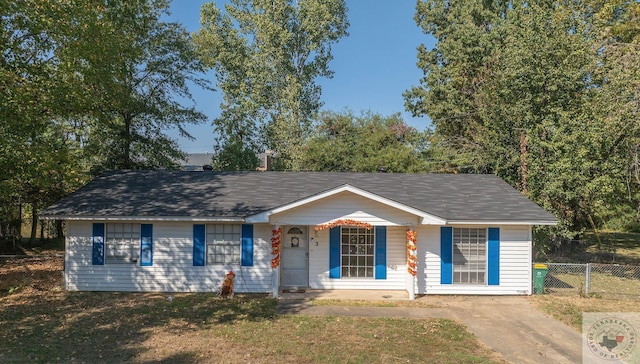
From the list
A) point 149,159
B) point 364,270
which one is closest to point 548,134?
point 364,270

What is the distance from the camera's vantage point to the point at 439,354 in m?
→ 7.98

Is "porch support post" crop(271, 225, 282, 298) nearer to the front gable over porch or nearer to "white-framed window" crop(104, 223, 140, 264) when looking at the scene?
the front gable over porch

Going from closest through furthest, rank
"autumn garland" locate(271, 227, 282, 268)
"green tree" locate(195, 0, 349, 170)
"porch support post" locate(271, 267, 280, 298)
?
1. "porch support post" locate(271, 267, 280, 298)
2. "autumn garland" locate(271, 227, 282, 268)
3. "green tree" locate(195, 0, 349, 170)

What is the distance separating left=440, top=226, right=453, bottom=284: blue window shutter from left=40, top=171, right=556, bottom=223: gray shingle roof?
→ 2.27ft

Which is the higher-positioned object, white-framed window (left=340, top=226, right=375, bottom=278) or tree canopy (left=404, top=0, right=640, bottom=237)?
tree canopy (left=404, top=0, right=640, bottom=237)

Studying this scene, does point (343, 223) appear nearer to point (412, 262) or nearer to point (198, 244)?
point (412, 262)

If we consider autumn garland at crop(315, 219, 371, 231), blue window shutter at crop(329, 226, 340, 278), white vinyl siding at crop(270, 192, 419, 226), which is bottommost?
blue window shutter at crop(329, 226, 340, 278)

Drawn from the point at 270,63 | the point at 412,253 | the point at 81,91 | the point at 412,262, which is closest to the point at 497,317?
the point at 412,262

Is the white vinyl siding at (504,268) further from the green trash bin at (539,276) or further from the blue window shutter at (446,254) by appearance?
the green trash bin at (539,276)

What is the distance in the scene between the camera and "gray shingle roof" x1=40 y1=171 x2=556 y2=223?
12.6m

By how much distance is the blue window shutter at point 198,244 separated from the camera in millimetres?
12906

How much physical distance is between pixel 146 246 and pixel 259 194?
4125mm

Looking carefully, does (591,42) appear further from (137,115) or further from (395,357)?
(137,115)

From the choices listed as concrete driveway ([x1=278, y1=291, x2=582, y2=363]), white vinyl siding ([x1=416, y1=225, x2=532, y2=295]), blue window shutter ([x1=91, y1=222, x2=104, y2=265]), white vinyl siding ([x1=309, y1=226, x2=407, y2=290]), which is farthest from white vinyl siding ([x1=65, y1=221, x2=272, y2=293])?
white vinyl siding ([x1=416, y1=225, x2=532, y2=295])
